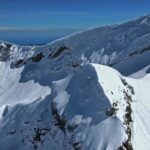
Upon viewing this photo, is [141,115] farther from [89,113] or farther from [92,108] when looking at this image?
[89,113]

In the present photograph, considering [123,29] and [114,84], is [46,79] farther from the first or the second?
[114,84]

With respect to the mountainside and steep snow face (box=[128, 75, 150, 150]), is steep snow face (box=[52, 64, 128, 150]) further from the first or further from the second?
steep snow face (box=[128, 75, 150, 150])

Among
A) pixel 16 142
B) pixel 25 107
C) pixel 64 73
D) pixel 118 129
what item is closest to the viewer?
pixel 118 129

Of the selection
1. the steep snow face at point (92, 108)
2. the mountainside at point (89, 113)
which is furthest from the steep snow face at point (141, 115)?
the steep snow face at point (92, 108)

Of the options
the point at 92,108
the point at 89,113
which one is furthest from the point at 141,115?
the point at 89,113

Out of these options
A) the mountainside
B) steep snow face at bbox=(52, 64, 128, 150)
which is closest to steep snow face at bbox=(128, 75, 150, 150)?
the mountainside

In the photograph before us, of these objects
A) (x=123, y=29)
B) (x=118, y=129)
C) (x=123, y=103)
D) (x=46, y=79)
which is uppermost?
(x=123, y=29)

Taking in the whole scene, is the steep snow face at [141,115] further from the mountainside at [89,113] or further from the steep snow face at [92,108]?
the steep snow face at [92,108]

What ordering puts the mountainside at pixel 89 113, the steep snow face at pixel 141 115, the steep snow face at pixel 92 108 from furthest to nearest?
the steep snow face at pixel 141 115 < the mountainside at pixel 89 113 < the steep snow face at pixel 92 108

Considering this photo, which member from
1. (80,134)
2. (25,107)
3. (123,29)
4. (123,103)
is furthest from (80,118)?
(123,29)

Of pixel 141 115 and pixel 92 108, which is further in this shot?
pixel 141 115

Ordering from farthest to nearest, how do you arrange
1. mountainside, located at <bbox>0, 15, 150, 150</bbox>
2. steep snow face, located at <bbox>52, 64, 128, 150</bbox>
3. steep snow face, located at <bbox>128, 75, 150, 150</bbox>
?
1. steep snow face, located at <bbox>128, 75, 150, 150</bbox>
2. mountainside, located at <bbox>0, 15, 150, 150</bbox>
3. steep snow face, located at <bbox>52, 64, 128, 150</bbox>
